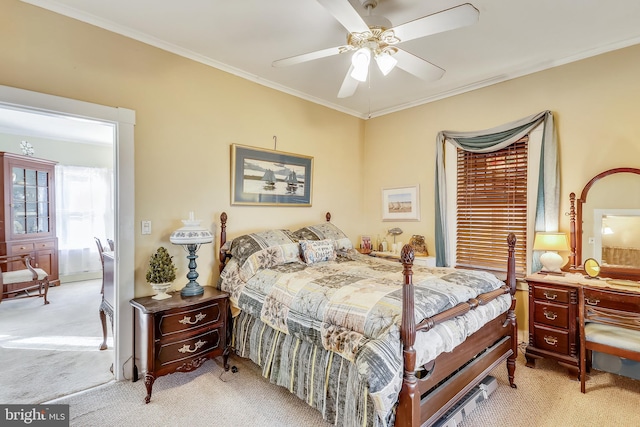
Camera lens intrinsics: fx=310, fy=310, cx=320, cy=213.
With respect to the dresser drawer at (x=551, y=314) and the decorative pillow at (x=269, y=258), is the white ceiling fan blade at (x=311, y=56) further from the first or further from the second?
the dresser drawer at (x=551, y=314)

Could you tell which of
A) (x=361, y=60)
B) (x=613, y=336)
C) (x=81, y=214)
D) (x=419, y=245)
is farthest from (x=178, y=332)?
(x=81, y=214)

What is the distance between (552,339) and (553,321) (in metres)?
0.16

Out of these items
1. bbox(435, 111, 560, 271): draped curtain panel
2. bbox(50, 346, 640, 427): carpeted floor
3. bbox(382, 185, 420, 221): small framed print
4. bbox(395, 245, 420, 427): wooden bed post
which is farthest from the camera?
bbox(382, 185, 420, 221): small framed print

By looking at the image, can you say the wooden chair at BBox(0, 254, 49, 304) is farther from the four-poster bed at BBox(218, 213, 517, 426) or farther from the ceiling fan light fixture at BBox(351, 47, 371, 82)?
the ceiling fan light fixture at BBox(351, 47, 371, 82)

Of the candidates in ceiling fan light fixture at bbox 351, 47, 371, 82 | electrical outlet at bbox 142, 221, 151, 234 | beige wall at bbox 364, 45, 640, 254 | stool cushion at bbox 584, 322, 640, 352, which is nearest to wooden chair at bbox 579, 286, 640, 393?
stool cushion at bbox 584, 322, 640, 352

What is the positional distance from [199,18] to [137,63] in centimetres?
73

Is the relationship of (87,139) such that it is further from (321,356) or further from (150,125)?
→ (321,356)

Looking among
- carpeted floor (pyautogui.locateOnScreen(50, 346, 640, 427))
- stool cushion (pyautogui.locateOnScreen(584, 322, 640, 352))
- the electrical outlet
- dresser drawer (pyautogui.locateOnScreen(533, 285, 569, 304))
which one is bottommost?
carpeted floor (pyautogui.locateOnScreen(50, 346, 640, 427))

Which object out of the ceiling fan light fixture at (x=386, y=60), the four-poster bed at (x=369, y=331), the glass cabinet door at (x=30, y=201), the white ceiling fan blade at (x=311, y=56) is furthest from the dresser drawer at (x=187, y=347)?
the glass cabinet door at (x=30, y=201)

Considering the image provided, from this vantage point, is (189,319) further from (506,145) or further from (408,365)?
(506,145)

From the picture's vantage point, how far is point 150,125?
282 centimetres

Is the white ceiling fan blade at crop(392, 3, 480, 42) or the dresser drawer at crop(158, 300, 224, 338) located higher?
the white ceiling fan blade at crop(392, 3, 480, 42)

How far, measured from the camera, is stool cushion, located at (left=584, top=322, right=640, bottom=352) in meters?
2.31

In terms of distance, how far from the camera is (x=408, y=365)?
1.60 m
